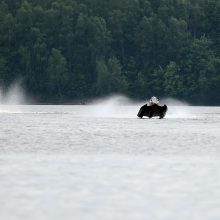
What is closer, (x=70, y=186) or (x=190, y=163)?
(x=70, y=186)

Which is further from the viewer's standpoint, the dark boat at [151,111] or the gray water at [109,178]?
the dark boat at [151,111]

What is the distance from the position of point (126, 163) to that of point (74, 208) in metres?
13.8

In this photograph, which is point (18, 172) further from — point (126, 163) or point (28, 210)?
point (28, 210)

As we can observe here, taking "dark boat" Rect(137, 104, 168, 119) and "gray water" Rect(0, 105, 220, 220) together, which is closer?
"gray water" Rect(0, 105, 220, 220)

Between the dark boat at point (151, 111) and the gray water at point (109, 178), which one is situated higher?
the dark boat at point (151, 111)

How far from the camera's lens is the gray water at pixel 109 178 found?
2949 centimetres

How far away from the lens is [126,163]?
43500 mm

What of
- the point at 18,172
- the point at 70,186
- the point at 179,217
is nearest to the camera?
the point at 179,217

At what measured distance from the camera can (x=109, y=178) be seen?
121ft

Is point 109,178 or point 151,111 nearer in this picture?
point 109,178

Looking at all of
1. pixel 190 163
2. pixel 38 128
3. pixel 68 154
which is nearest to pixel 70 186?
pixel 190 163

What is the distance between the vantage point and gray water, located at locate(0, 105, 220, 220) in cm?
2949

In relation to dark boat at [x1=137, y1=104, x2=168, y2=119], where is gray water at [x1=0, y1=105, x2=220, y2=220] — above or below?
below

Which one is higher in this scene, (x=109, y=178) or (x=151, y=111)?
(x=151, y=111)
